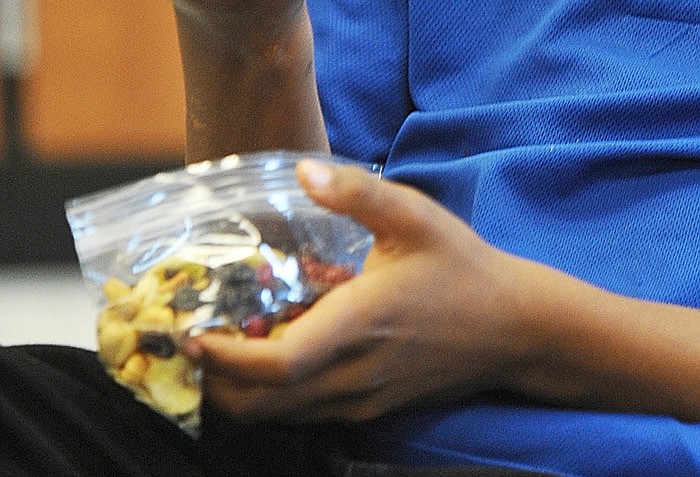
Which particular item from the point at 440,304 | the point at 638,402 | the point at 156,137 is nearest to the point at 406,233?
the point at 440,304

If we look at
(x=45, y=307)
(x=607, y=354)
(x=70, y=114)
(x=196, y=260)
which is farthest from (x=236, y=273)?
(x=70, y=114)

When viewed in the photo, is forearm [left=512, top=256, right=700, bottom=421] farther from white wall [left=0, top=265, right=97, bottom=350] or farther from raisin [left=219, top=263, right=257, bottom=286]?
white wall [left=0, top=265, right=97, bottom=350]

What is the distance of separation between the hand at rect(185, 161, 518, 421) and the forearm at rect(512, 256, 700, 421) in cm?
2

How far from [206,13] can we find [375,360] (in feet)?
0.75

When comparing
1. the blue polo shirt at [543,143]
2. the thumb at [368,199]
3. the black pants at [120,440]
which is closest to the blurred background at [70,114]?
the blue polo shirt at [543,143]

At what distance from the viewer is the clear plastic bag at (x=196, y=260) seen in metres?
0.40

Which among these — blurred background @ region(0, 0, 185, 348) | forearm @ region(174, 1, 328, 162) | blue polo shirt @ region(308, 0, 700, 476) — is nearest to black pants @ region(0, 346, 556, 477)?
blue polo shirt @ region(308, 0, 700, 476)

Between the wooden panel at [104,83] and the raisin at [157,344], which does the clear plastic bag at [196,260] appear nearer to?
the raisin at [157,344]

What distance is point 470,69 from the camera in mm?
667

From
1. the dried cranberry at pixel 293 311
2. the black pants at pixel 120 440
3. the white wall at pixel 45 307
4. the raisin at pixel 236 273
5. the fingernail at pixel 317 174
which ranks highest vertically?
the fingernail at pixel 317 174

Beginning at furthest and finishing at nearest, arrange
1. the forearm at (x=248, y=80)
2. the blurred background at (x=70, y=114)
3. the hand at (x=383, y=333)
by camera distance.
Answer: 1. the blurred background at (x=70, y=114)
2. the forearm at (x=248, y=80)
3. the hand at (x=383, y=333)

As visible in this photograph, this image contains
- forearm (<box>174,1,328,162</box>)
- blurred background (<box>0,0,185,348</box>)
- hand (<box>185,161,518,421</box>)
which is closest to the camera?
hand (<box>185,161,518,421</box>)

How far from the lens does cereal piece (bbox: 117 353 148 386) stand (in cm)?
40

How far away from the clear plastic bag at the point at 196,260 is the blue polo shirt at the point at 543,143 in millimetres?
99
